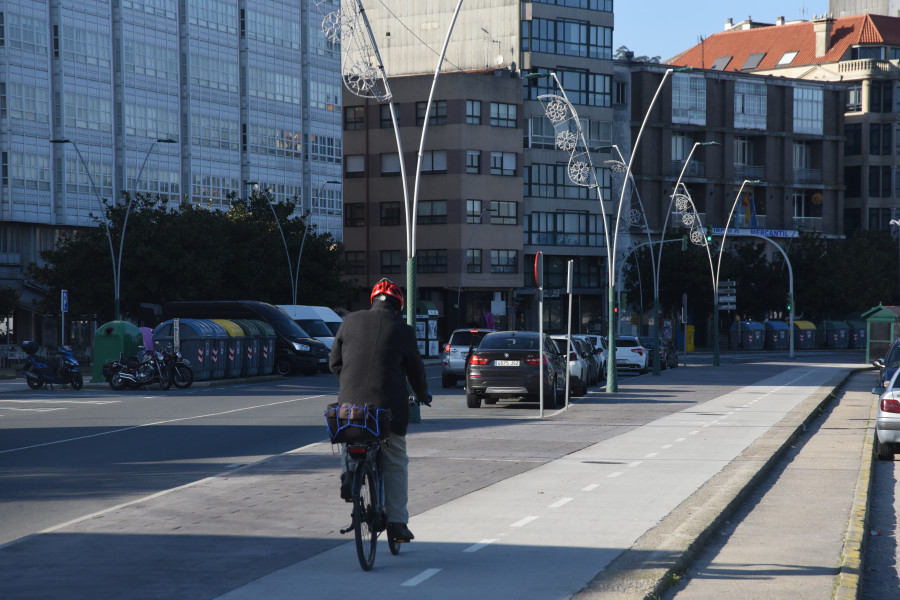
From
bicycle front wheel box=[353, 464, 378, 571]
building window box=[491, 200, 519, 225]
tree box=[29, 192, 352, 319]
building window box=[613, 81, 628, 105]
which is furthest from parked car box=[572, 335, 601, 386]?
building window box=[613, 81, 628, 105]

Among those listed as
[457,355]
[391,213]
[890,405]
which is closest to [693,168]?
[391,213]

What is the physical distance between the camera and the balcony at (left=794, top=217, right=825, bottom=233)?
96.3 m

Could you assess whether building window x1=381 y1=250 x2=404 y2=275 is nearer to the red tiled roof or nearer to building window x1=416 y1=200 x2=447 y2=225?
building window x1=416 y1=200 x2=447 y2=225

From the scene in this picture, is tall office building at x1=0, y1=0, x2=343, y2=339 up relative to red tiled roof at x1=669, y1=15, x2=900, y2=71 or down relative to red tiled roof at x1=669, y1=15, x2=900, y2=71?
down

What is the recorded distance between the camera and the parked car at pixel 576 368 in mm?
30047

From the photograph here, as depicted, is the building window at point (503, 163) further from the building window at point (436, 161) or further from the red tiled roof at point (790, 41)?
the red tiled roof at point (790, 41)

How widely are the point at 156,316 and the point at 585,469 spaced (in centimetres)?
4313

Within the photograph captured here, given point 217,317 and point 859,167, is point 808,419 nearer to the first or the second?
point 217,317

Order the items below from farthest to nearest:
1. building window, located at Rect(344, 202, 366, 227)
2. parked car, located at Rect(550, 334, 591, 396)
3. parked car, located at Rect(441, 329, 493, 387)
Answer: building window, located at Rect(344, 202, 366, 227) < parked car, located at Rect(441, 329, 493, 387) < parked car, located at Rect(550, 334, 591, 396)

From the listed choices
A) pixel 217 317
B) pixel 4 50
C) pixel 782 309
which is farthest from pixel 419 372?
pixel 782 309

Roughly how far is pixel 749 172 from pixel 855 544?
290 feet

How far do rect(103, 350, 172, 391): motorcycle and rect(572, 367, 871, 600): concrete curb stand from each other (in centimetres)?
2061

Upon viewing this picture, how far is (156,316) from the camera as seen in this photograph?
54188 millimetres

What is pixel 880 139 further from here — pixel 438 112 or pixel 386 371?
pixel 386 371
